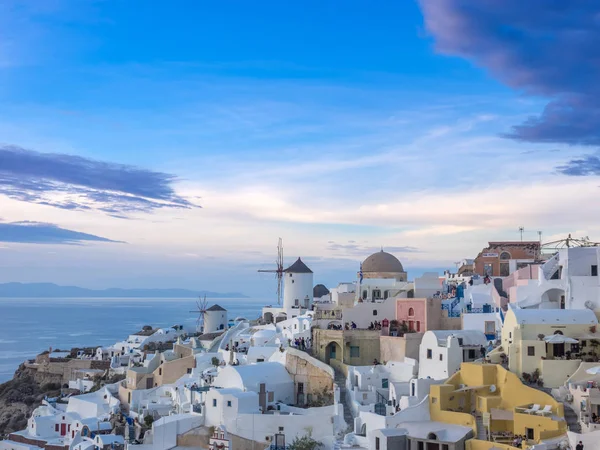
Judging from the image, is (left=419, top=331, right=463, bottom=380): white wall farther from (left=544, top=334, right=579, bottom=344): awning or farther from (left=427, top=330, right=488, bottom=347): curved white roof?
(left=544, top=334, right=579, bottom=344): awning

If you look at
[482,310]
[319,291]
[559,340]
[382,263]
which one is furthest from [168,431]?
[319,291]

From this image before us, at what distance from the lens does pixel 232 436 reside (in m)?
27.9

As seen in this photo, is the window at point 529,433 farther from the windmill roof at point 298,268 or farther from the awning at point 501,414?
the windmill roof at point 298,268

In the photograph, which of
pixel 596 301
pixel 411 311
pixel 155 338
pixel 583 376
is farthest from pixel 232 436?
pixel 155 338

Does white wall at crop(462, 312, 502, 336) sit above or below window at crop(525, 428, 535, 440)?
above

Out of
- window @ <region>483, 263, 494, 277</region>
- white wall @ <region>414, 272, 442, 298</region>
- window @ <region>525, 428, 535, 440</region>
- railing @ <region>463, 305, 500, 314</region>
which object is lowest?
window @ <region>525, 428, 535, 440</region>

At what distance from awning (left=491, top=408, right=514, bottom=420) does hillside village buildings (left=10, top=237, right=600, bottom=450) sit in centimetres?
10

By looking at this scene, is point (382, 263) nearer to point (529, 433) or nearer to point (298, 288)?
point (298, 288)

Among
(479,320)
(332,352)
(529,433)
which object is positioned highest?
(479,320)

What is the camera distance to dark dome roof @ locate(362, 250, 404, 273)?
143 feet

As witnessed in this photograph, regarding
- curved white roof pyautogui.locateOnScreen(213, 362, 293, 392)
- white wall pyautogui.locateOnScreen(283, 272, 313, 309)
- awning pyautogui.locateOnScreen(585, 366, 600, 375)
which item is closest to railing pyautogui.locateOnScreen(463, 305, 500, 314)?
curved white roof pyautogui.locateOnScreen(213, 362, 293, 392)

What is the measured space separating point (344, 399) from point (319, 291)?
24846 millimetres

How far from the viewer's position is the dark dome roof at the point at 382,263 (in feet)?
143

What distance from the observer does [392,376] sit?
30734 millimetres
